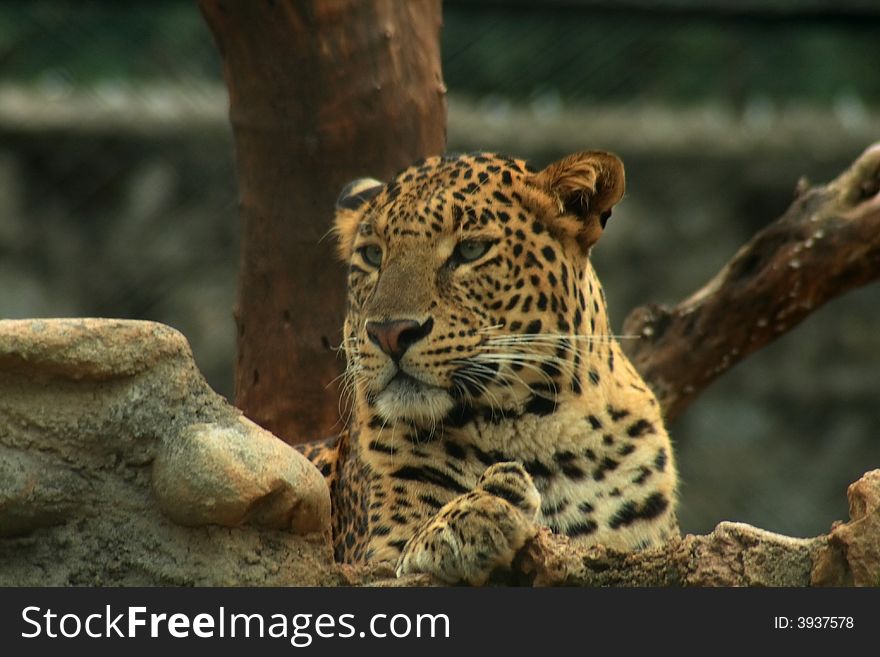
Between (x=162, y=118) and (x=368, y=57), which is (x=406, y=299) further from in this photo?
(x=162, y=118)

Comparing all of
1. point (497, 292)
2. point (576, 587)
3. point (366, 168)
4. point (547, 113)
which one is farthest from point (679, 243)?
point (576, 587)

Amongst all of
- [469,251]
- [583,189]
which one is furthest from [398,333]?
[583,189]

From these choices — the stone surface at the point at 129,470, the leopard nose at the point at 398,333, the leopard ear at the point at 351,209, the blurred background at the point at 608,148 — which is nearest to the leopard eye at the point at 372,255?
the leopard ear at the point at 351,209

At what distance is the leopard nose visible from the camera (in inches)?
212

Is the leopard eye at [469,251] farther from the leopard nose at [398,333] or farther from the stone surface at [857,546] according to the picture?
the stone surface at [857,546]

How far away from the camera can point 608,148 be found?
38.7 feet

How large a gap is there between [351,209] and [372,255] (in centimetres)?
46

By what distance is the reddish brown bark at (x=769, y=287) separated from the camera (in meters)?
7.27

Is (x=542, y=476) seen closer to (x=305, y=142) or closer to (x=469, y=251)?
(x=469, y=251)

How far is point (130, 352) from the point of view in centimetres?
424

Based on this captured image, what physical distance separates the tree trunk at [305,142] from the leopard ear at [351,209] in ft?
2.37

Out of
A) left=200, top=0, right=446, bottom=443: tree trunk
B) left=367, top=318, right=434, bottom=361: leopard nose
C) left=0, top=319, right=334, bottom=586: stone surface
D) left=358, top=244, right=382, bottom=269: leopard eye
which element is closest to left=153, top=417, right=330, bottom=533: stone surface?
left=0, top=319, right=334, bottom=586: stone surface

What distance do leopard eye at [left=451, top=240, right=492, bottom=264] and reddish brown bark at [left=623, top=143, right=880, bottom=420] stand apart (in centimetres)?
207

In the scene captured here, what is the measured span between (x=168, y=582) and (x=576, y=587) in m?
1.14
